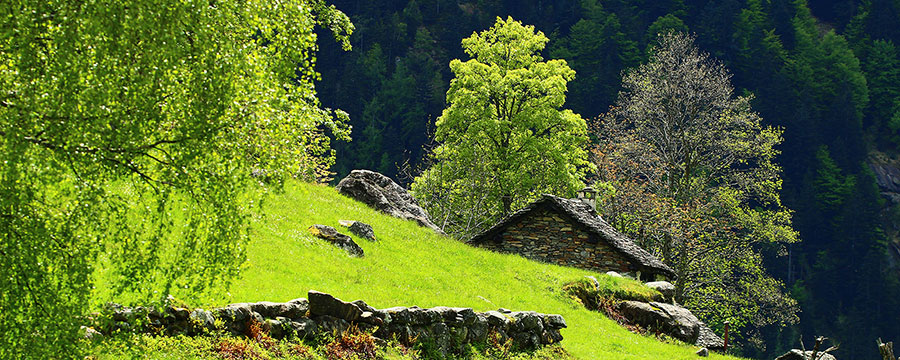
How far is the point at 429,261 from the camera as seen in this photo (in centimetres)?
2288

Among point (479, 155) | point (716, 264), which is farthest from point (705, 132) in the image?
point (479, 155)

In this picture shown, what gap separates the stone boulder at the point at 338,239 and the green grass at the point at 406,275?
0.95 feet

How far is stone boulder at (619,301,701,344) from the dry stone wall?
8.71 meters

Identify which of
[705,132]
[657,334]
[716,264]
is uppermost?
[705,132]

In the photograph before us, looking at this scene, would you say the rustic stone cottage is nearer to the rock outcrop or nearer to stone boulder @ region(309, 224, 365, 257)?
the rock outcrop

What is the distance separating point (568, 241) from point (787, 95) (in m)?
85.4

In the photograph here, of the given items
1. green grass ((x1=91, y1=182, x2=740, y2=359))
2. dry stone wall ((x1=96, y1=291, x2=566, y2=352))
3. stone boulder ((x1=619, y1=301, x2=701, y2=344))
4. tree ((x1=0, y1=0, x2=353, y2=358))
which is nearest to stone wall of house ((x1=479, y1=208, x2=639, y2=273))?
green grass ((x1=91, y1=182, x2=740, y2=359))

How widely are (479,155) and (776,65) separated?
78.3 m

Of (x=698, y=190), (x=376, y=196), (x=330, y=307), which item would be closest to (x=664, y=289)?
Answer: (x=376, y=196)

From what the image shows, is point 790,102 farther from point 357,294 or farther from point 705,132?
point 357,294

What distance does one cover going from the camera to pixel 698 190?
46438mm

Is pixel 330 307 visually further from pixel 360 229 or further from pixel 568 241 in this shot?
pixel 568 241

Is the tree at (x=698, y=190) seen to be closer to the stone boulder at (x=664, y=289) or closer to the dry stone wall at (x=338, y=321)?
the stone boulder at (x=664, y=289)

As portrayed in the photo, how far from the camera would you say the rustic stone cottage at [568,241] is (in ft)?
101
